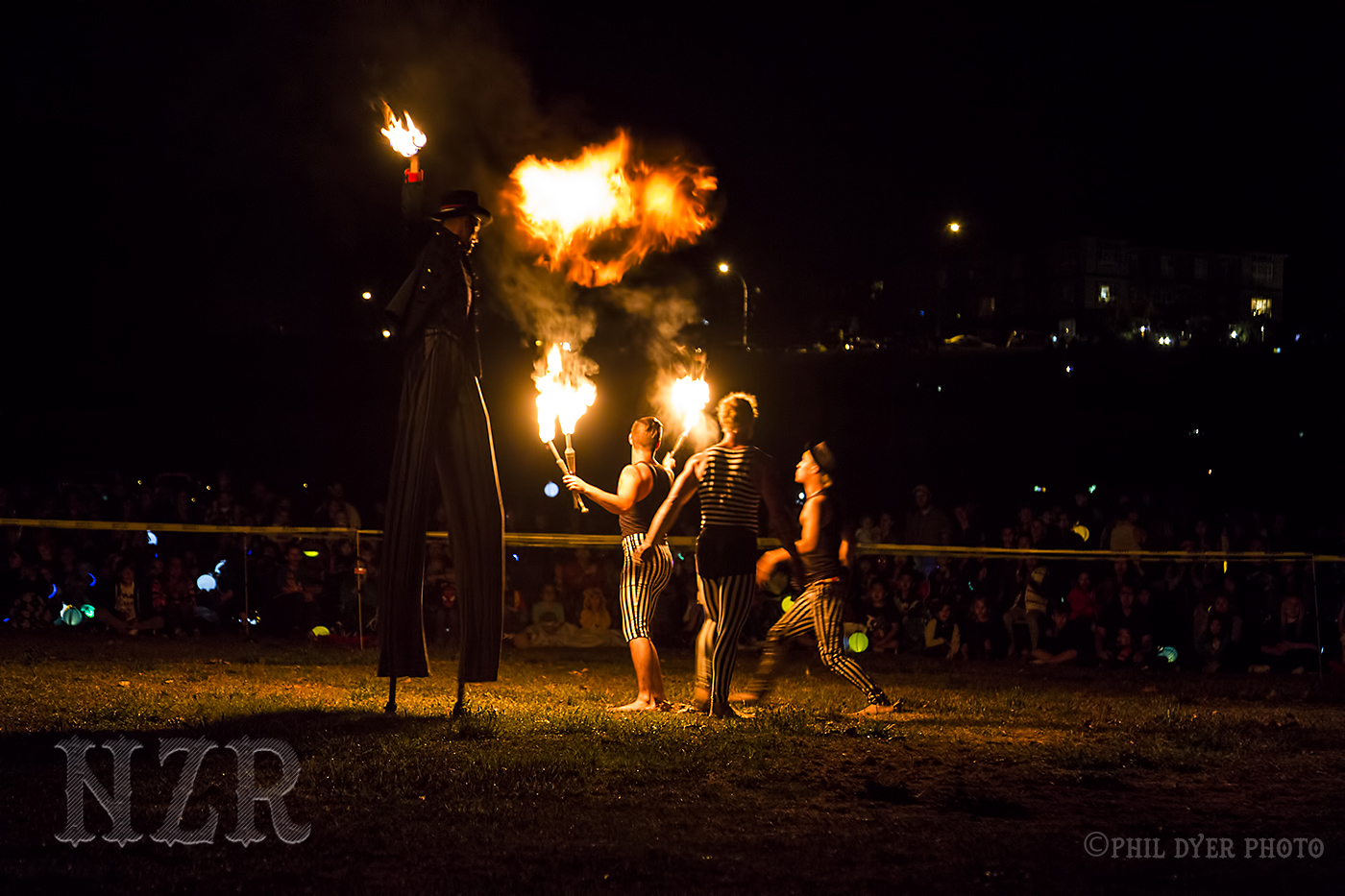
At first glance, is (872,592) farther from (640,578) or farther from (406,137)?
(406,137)

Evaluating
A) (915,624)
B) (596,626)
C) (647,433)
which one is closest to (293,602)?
(596,626)

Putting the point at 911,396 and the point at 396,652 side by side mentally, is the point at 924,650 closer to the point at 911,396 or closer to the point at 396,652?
the point at 396,652

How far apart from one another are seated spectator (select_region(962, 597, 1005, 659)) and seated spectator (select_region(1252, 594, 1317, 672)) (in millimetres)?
2826

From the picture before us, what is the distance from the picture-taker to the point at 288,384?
38.0 metres

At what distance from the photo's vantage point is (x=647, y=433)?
411 inches

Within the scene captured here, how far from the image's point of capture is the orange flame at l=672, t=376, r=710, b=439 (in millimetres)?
10953

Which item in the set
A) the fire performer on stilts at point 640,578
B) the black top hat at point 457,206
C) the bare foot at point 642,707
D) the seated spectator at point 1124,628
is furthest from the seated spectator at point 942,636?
the black top hat at point 457,206

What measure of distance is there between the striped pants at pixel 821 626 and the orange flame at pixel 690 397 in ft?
5.95

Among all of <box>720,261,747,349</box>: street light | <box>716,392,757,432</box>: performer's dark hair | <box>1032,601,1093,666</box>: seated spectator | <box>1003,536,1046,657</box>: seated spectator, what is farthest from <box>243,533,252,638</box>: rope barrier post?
<box>720,261,747,349</box>: street light

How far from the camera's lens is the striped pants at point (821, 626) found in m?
10.0

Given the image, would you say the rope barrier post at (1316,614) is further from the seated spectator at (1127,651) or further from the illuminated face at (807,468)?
the illuminated face at (807,468)

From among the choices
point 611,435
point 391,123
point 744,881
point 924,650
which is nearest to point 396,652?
point 391,123

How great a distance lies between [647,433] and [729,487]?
105 cm

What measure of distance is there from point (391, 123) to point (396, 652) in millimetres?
3769
